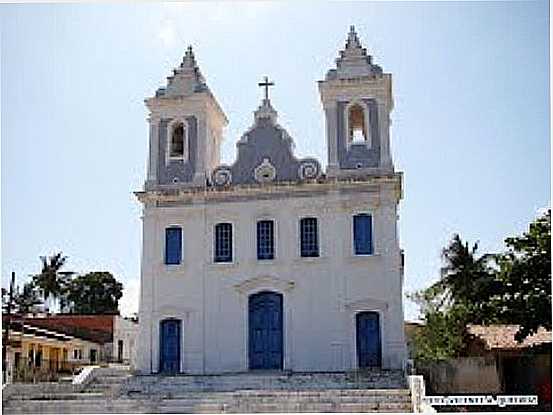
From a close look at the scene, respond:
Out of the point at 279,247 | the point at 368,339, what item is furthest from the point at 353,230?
the point at 368,339

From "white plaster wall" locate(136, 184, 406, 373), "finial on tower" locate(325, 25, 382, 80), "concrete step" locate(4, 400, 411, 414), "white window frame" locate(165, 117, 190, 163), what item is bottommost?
"concrete step" locate(4, 400, 411, 414)

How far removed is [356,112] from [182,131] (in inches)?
181

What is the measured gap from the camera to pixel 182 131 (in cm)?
1934

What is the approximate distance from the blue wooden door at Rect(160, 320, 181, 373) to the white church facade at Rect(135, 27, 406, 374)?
0.02 meters

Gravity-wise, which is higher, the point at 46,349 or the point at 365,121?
the point at 365,121

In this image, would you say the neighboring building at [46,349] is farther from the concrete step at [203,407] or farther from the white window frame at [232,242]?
the white window frame at [232,242]

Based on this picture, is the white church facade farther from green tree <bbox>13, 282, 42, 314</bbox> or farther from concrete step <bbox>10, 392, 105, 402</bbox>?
green tree <bbox>13, 282, 42, 314</bbox>

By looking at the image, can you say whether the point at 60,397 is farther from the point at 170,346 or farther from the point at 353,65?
the point at 353,65

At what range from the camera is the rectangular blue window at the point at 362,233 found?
1731 cm

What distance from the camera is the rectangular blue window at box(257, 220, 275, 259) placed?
17.8 m

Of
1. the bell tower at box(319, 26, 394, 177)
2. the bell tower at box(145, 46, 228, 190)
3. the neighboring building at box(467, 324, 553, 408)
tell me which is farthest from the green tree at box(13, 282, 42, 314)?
the neighboring building at box(467, 324, 553, 408)

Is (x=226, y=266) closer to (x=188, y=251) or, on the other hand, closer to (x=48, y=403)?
(x=188, y=251)

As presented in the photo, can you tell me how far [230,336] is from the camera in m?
17.4

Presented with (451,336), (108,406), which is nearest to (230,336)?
(108,406)
